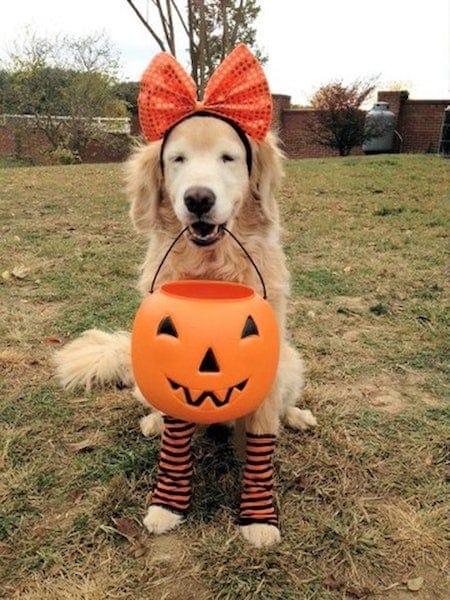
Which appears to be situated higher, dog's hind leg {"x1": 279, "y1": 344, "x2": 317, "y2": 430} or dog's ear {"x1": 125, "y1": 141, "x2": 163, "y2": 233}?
dog's ear {"x1": 125, "y1": 141, "x2": 163, "y2": 233}

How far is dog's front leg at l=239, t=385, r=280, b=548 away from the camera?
6.54 ft

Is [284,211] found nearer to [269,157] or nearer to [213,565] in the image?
[269,157]

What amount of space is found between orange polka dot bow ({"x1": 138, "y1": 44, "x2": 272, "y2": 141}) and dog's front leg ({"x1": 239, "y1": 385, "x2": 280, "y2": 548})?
3.26 ft

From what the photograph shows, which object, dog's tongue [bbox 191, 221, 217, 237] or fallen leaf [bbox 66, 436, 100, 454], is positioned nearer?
dog's tongue [bbox 191, 221, 217, 237]

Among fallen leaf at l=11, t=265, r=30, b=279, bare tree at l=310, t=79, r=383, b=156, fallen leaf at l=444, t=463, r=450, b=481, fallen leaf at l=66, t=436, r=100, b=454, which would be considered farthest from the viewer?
bare tree at l=310, t=79, r=383, b=156

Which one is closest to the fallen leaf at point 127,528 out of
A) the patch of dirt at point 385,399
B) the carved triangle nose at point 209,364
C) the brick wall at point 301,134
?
the carved triangle nose at point 209,364

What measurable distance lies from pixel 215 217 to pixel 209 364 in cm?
48

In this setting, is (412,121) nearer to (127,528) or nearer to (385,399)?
(385,399)

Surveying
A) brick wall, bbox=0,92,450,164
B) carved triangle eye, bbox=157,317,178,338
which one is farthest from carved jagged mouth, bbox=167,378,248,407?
brick wall, bbox=0,92,450,164

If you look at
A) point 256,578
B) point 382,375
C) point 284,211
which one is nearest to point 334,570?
point 256,578

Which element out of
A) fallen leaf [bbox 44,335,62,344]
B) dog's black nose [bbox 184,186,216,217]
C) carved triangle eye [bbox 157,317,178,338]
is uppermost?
dog's black nose [bbox 184,186,216,217]

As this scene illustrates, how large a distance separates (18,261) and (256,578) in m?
3.88

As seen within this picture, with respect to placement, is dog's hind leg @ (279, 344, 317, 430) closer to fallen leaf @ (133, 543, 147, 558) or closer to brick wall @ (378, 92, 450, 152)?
fallen leaf @ (133, 543, 147, 558)

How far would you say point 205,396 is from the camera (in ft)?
6.09
